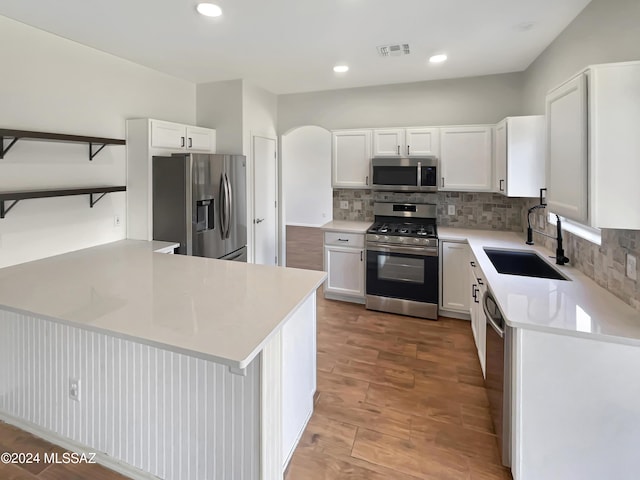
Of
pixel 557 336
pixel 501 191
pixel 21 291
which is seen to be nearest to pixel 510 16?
pixel 501 191

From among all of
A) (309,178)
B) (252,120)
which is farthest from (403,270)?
(309,178)

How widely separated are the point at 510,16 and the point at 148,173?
10.4 ft

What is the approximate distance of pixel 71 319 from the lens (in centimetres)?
141

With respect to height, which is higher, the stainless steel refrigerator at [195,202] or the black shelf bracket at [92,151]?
the black shelf bracket at [92,151]

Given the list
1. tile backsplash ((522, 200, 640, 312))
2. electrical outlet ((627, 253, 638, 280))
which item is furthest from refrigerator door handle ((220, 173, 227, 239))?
electrical outlet ((627, 253, 638, 280))

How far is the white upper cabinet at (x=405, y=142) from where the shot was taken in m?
3.85

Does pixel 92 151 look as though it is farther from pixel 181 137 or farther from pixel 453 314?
pixel 453 314

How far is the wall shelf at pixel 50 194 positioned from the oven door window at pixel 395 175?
8.46 feet

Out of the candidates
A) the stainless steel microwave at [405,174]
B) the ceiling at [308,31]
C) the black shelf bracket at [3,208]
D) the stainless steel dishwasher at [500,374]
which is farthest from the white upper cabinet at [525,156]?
the black shelf bracket at [3,208]

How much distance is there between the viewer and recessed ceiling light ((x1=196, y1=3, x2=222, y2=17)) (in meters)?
2.20

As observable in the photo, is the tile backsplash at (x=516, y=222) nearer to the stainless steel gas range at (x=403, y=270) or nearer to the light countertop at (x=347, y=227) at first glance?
the light countertop at (x=347, y=227)

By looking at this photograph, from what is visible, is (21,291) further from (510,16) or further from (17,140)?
(510,16)

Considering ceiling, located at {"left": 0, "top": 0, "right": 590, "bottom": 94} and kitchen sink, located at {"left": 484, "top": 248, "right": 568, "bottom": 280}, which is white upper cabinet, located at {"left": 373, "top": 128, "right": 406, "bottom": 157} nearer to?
ceiling, located at {"left": 0, "top": 0, "right": 590, "bottom": 94}

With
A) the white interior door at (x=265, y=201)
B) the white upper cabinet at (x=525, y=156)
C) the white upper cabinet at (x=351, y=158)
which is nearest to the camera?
the white upper cabinet at (x=525, y=156)
